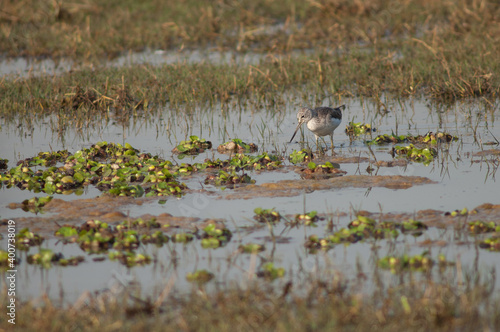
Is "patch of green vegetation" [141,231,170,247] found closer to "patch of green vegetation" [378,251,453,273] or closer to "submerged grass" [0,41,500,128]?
"patch of green vegetation" [378,251,453,273]

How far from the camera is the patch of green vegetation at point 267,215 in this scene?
21.8 feet

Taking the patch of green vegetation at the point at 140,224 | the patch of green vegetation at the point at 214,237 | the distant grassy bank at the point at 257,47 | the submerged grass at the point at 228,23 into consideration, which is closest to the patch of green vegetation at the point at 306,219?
the patch of green vegetation at the point at 214,237

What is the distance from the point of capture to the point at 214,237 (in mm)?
6234

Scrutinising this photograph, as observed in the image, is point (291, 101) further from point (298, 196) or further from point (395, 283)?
point (395, 283)

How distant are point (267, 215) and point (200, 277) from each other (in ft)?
4.92

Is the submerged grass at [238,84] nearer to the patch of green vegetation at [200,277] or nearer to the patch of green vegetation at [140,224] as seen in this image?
the patch of green vegetation at [140,224]

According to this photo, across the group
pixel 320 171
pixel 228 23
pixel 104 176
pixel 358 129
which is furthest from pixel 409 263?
pixel 228 23

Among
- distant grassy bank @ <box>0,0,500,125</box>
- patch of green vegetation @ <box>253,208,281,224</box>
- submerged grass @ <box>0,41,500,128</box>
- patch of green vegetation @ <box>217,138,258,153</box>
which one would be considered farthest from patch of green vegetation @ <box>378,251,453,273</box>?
distant grassy bank @ <box>0,0,500,125</box>

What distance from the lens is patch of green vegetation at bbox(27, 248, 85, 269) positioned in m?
5.80

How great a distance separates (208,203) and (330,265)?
88.9 inches

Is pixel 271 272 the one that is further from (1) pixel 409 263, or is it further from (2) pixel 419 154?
(2) pixel 419 154

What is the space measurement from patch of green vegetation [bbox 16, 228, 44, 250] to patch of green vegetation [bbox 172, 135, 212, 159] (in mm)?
3520

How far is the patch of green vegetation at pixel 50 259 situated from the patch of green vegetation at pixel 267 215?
5.59 ft

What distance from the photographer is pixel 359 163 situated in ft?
29.2
